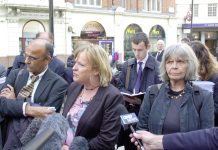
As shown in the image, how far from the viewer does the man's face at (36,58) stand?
3.30 meters

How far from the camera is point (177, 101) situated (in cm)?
304

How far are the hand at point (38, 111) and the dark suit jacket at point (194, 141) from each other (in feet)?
4.02

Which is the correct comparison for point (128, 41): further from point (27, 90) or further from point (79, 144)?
point (79, 144)

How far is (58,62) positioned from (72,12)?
19.4m

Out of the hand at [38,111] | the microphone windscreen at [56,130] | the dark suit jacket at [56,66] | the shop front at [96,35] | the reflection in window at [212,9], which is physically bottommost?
the hand at [38,111]

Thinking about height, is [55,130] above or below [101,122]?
above

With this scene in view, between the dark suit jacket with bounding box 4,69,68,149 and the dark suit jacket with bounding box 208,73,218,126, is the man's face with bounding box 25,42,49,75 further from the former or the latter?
the dark suit jacket with bounding box 208,73,218,126

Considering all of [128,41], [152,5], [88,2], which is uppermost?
[152,5]

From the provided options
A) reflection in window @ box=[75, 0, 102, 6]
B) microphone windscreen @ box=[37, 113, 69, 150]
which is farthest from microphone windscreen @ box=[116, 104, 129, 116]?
reflection in window @ box=[75, 0, 102, 6]

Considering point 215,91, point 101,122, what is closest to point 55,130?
point 101,122

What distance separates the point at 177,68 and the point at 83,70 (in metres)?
0.85

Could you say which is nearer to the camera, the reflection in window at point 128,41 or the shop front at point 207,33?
the reflection in window at point 128,41

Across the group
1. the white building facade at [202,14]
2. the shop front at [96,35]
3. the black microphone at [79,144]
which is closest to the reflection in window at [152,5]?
the shop front at [96,35]

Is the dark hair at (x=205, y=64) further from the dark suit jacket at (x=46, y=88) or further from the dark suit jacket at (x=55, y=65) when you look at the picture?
the dark suit jacket at (x=55, y=65)
